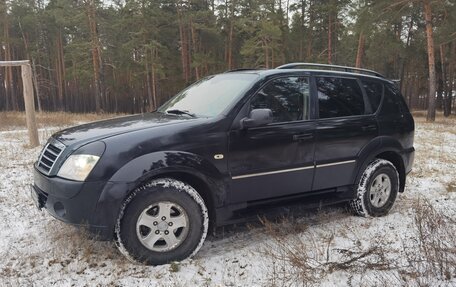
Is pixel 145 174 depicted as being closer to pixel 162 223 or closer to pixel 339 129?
pixel 162 223

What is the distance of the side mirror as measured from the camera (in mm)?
3822

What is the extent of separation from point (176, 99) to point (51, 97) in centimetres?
4855

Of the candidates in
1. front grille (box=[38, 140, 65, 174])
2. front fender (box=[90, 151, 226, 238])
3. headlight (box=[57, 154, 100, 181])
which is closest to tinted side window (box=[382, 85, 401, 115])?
front fender (box=[90, 151, 226, 238])

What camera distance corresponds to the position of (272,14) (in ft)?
108

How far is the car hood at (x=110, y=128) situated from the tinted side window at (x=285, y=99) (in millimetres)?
853

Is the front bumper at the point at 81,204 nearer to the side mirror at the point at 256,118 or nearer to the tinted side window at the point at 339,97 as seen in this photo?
the side mirror at the point at 256,118

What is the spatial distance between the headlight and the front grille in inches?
8.1

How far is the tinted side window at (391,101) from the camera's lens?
17.2 feet

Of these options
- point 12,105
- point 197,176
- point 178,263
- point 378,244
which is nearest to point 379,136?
point 378,244

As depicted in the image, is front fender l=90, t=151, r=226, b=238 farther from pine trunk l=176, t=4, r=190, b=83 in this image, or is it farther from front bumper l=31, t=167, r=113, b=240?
pine trunk l=176, t=4, r=190, b=83

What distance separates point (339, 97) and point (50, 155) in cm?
340

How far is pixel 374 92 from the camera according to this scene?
522 cm

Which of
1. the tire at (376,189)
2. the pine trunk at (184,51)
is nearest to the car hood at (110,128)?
the tire at (376,189)

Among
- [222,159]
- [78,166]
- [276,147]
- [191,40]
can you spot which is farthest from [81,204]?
[191,40]
